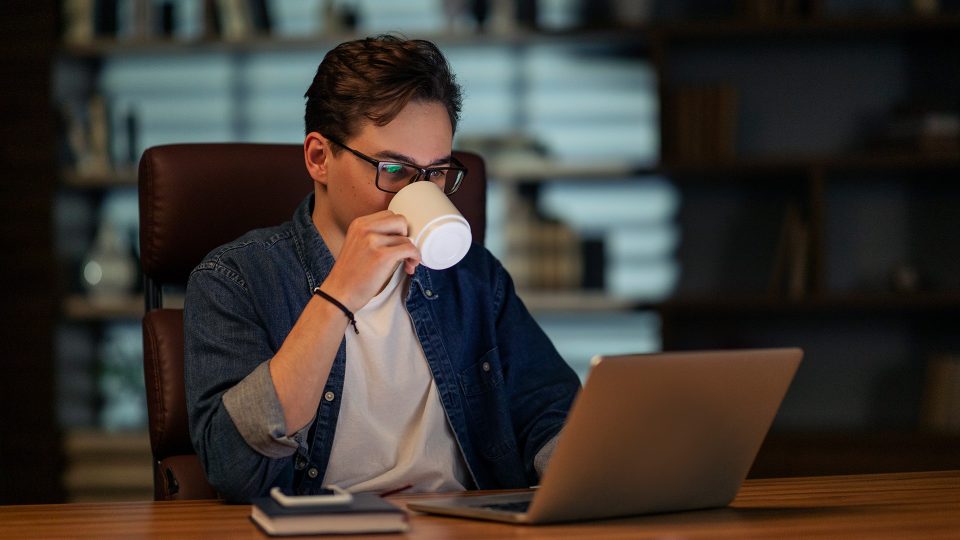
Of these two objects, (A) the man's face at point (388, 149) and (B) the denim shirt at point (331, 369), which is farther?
(A) the man's face at point (388, 149)

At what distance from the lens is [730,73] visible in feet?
11.7

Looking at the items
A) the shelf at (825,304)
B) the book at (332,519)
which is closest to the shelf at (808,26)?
the shelf at (825,304)

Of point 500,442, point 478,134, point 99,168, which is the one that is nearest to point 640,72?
point 478,134

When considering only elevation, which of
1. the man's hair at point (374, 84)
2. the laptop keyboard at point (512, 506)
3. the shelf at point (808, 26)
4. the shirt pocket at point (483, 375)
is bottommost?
the shirt pocket at point (483, 375)

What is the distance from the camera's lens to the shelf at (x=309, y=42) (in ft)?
11.1

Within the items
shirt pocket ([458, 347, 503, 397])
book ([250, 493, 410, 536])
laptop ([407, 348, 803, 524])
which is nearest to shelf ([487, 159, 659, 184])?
shirt pocket ([458, 347, 503, 397])

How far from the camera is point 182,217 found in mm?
1676

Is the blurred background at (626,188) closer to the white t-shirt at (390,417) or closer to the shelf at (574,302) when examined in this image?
the shelf at (574,302)

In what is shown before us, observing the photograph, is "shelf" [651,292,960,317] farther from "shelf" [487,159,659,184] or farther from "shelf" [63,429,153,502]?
"shelf" [63,429,153,502]

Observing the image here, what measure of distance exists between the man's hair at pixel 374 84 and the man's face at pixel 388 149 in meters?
0.01

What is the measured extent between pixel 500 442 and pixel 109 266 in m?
2.32

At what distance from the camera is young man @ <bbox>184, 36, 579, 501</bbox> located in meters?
1.29

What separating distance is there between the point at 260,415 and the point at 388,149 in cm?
39

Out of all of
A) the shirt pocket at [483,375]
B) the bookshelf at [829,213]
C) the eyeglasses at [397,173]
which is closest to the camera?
the eyeglasses at [397,173]
